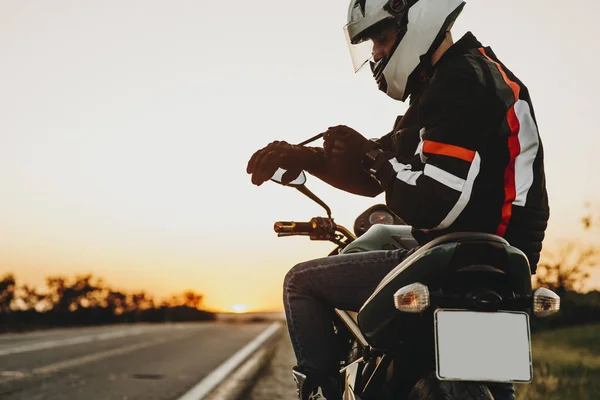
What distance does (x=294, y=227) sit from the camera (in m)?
3.58

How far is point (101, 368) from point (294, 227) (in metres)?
6.61

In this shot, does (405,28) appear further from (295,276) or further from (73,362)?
(73,362)

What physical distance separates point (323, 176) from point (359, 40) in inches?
29.9

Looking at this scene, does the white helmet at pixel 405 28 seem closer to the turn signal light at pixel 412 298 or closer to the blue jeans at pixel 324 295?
the blue jeans at pixel 324 295

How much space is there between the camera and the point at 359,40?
118 inches

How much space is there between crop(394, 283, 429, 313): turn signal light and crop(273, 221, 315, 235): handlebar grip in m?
1.25

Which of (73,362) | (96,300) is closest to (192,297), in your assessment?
(96,300)

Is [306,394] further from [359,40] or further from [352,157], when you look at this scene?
[359,40]

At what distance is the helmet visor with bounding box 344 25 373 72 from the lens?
3.07m

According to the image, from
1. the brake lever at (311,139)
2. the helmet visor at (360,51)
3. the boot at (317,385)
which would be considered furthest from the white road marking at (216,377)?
the helmet visor at (360,51)

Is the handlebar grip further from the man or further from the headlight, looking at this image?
the man

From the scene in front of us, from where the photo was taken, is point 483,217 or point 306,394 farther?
point 306,394

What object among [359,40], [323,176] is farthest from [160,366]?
[359,40]

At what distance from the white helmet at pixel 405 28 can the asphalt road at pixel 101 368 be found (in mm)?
4812
